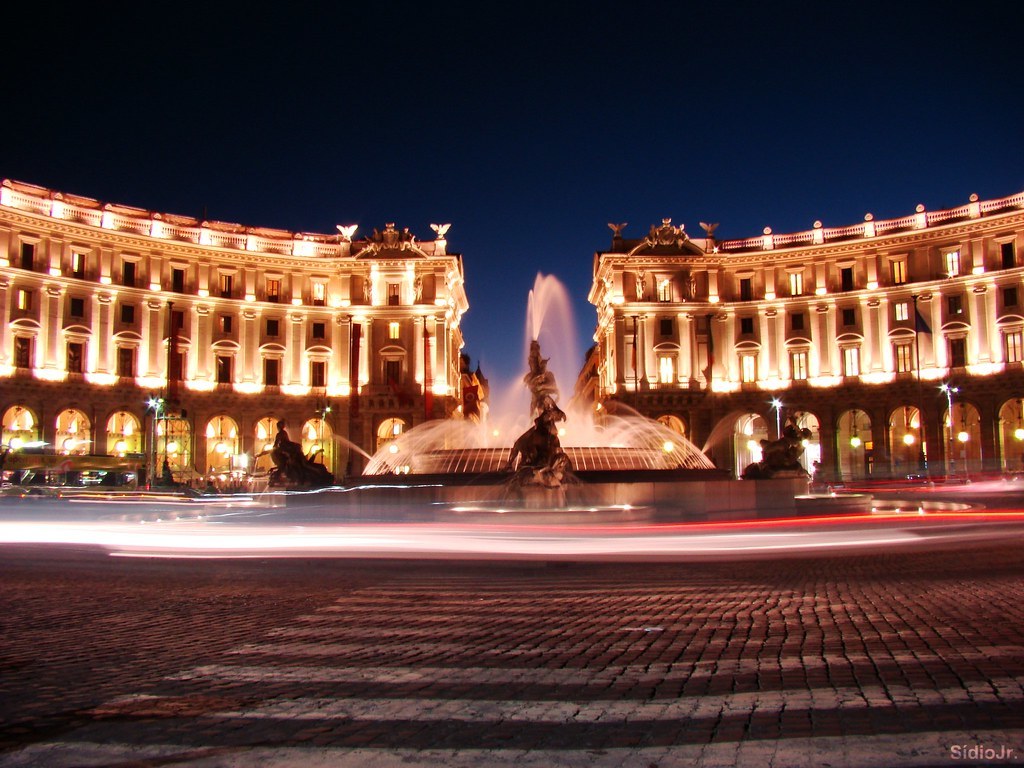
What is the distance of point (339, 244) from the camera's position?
70.6 metres

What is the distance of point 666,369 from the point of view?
69312 mm

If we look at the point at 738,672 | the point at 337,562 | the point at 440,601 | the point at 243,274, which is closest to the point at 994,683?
the point at 738,672

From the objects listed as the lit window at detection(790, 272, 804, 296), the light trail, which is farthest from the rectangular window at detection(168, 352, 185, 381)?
the lit window at detection(790, 272, 804, 296)

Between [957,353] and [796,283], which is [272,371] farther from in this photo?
[957,353]

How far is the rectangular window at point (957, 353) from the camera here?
202 ft

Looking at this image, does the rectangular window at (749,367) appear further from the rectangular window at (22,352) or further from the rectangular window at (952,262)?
the rectangular window at (22,352)

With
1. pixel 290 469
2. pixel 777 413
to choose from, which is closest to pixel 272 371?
pixel 777 413

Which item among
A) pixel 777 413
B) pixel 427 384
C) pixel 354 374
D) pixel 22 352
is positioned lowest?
pixel 777 413

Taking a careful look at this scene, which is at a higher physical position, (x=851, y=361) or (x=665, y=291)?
(x=665, y=291)

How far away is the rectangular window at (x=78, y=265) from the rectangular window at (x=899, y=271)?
52576 mm

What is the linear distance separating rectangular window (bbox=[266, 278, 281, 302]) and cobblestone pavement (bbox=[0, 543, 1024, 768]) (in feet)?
188

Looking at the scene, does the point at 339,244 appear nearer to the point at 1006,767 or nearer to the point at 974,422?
the point at 974,422

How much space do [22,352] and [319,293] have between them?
793 inches

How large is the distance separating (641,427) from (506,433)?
234 inches
